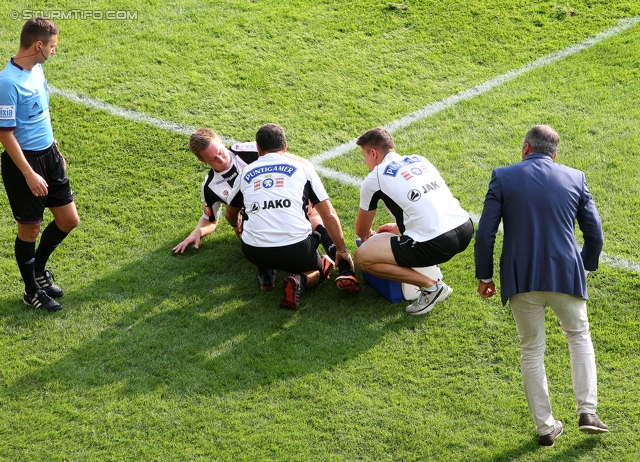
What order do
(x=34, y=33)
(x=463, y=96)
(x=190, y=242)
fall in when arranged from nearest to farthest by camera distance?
(x=34, y=33), (x=190, y=242), (x=463, y=96)

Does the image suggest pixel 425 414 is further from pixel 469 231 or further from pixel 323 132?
pixel 323 132

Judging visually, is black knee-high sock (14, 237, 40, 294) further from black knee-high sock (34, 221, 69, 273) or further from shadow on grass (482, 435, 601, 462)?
shadow on grass (482, 435, 601, 462)

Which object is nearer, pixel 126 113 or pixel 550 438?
pixel 550 438

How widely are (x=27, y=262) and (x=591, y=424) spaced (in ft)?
15.0

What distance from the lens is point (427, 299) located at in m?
6.32

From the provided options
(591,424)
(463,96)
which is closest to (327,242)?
(591,424)

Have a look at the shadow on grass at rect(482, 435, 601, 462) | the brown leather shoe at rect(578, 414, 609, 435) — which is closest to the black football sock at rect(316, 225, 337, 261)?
the shadow on grass at rect(482, 435, 601, 462)

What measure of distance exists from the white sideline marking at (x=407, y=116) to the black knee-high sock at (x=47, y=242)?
9.04 ft

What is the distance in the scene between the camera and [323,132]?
9094 millimetres

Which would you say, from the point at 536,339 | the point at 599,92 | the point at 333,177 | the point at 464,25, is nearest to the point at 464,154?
the point at 333,177

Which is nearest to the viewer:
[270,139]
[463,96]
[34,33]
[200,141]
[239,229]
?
[34,33]

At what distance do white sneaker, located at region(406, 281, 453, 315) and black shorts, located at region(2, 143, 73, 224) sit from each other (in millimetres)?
3046

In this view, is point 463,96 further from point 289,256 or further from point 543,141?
point 543,141

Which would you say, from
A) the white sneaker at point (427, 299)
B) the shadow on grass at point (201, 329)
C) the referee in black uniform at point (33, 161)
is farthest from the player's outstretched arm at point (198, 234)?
the white sneaker at point (427, 299)
